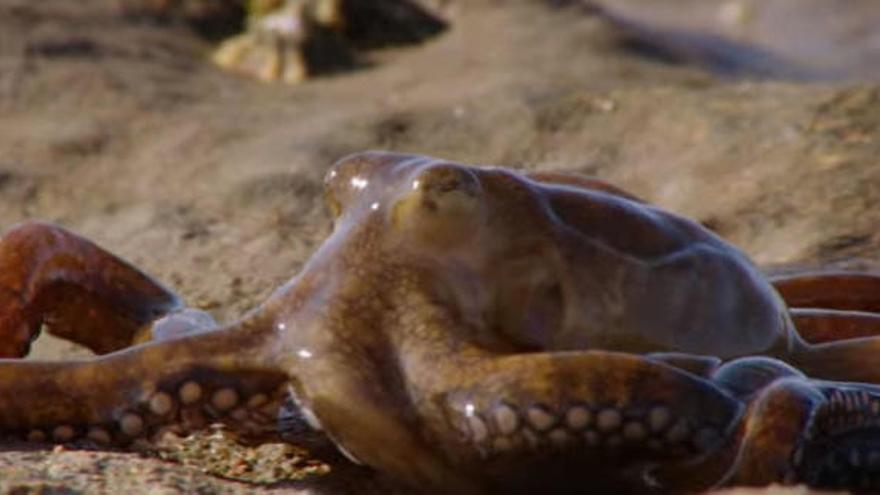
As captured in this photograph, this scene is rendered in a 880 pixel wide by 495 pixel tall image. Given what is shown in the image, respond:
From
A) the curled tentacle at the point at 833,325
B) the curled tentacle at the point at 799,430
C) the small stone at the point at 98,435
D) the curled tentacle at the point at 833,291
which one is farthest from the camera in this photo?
the curled tentacle at the point at 833,291

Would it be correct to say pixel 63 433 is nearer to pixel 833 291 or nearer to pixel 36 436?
pixel 36 436

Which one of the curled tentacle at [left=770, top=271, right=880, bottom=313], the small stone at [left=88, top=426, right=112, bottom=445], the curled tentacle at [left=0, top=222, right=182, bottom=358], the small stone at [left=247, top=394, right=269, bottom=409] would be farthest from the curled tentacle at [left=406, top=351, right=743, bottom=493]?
the curled tentacle at [left=770, top=271, right=880, bottom=313]

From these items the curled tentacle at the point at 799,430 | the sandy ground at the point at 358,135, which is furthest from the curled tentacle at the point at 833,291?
the curled tentacle at the point at 799,430

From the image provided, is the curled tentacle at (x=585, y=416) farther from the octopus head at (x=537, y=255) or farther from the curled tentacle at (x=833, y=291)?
the curled tentacle at (x=833, y=291)

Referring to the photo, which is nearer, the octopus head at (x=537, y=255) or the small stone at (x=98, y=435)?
the octopus head at (x=537, y=255)

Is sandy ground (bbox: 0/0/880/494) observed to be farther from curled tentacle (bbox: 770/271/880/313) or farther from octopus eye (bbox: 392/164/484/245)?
octopus eye (bbox: 392/164/484/245)

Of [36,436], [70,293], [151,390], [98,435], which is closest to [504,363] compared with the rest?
[151,390]

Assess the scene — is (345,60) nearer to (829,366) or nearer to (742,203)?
(742,203)
